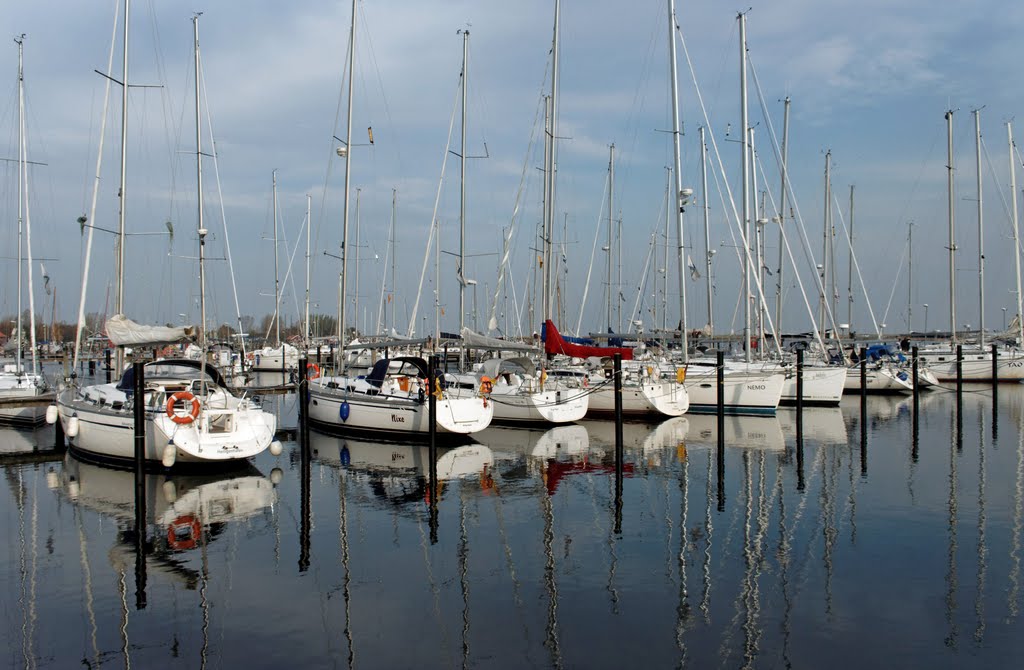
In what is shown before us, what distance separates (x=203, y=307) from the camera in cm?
2431

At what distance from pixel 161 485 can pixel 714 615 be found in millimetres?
12840

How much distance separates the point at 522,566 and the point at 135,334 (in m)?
13.8

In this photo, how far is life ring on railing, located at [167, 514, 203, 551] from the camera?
1302 centimetres

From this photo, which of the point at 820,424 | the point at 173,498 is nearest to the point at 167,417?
the point at 173,498

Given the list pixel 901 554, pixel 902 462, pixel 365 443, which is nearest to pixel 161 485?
pixel 365 443

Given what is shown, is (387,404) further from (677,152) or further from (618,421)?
(677,152)

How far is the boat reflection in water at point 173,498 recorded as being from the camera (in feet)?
44.8

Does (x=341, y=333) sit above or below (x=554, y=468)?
above

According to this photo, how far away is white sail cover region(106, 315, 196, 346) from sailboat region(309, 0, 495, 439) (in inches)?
228

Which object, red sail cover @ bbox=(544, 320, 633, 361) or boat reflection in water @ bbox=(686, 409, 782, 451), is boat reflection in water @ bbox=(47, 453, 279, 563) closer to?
red sail cover @ bbox=(544, 320, 633, 361)

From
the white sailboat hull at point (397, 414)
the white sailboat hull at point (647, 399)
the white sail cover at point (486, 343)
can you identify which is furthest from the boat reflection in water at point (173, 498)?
the white sailboat hull at point (647, 399)

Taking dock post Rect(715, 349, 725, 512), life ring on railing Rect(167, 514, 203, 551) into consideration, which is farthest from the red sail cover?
life ring on railing Rect(167, 514, 203, 551)

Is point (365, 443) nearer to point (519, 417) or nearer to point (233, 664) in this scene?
point (519, 417)

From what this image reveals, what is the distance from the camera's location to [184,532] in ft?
45.2
